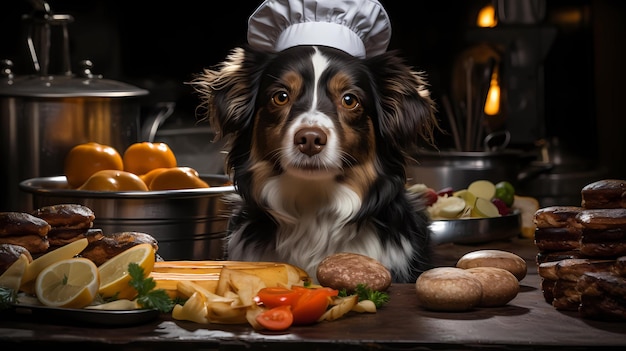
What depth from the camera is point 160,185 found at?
8.31 ft

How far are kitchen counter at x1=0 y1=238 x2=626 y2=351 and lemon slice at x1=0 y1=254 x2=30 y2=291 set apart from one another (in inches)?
3.1

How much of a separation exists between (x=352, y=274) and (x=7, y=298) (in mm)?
611

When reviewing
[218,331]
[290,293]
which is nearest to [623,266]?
[290,293]

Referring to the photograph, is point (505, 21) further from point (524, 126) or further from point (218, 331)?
point (218, 331)

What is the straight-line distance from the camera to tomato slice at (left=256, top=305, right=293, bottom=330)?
158cm

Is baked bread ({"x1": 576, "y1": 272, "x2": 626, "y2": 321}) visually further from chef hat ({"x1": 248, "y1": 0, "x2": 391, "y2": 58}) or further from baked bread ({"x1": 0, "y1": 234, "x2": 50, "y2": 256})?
baked bread ({"x1": 0, "y1": 234, "x2": 50, "y2": 256})

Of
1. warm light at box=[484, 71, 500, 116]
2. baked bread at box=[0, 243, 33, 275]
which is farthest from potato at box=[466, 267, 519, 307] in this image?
warm light at box=[484, 71, 500, 116]

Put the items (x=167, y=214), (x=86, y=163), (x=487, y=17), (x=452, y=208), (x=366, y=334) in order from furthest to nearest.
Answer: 1. (x=487, y=17)
2. (x=452, y=208)
3. (x=86, y=163)
4. (x=167, y=214)
5. (x=366, y=334)

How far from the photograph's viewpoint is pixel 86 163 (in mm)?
2645

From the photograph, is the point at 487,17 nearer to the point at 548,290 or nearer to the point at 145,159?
the point at 145,159

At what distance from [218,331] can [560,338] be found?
0.54m

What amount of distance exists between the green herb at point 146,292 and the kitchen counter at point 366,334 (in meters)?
0.03

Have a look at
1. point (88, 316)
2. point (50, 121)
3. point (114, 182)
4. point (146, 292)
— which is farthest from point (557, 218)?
point (50, 121)

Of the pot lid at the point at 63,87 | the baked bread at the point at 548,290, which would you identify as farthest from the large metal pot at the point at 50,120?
the baked bread at the point at 548,290
